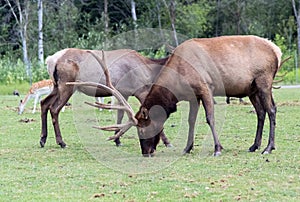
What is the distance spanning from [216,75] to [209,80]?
0.62 ft

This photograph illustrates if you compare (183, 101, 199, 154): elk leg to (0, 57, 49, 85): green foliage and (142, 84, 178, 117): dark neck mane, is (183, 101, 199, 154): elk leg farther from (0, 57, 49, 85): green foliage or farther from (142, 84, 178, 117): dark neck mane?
(0, 57, 49, 85): green foliage

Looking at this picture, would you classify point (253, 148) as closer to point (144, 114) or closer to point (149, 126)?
point (149, 126)

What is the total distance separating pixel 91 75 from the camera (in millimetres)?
12883

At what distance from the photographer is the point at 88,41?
3722cm

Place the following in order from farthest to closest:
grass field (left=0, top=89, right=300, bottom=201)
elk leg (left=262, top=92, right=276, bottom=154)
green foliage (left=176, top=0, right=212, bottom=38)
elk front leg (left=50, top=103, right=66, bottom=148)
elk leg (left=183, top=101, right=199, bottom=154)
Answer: green foliage (left=176, top=0, right=212, bottom=38), elk front leg (left=50, top=103, right=66, bottom=148), elk leg (left=183, top=101, right=199, bottom=154), elk leg (left=262, top=92, right=276, bottom=154), grass field (left=0, top=89, right=300, bottom=201)

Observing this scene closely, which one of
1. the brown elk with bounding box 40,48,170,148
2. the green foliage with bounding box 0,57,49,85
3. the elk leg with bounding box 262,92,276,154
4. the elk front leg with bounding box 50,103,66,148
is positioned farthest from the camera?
the green foliage with bounding box 0,57,49,85

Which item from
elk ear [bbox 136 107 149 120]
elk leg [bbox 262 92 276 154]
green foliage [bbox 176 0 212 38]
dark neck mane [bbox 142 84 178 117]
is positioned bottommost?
green foliage [bbox 176 0 212 38]

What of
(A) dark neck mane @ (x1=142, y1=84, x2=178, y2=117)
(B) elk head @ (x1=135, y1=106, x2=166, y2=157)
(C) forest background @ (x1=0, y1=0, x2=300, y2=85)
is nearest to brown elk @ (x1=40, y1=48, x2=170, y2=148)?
(A) dark neck mane @ (x1=142, y1=84, x2=178, y2=117)

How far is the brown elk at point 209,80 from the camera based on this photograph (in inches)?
416

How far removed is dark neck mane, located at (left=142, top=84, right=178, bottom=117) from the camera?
415 inches

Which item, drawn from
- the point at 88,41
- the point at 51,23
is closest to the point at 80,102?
the point at 88,41

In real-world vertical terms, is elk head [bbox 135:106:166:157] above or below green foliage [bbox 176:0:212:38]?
above

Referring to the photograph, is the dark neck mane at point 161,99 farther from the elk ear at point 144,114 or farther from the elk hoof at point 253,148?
the elk hoof at point 253,148

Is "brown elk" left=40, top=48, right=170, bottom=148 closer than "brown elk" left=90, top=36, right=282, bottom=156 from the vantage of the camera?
No
